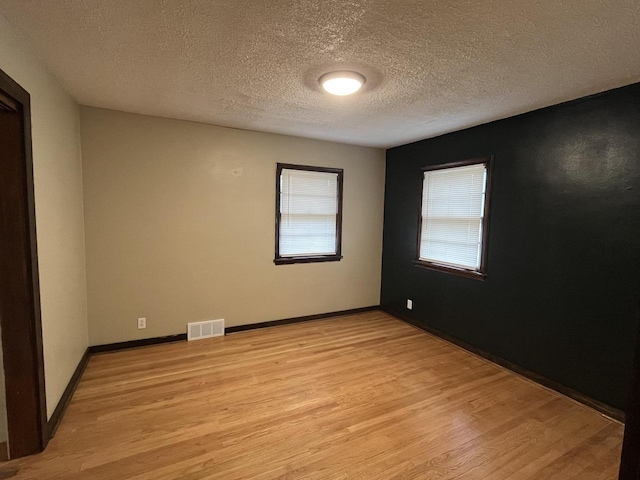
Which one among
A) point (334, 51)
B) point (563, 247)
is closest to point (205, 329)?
point (334, 51)

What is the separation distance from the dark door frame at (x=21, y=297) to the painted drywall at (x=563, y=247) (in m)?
3.72

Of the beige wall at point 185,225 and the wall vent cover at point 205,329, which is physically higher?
the beige wall at point 185,225

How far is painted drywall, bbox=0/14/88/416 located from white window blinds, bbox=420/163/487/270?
375cm

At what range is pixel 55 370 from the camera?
85.8 inches

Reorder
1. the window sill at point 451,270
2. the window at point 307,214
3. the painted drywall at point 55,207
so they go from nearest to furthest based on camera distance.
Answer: the painted drywall at point 55,207, the window sill at point 451,270, the window at point 307,214

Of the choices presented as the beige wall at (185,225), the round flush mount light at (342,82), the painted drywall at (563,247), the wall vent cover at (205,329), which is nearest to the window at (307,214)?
the beige wall at (185,225)

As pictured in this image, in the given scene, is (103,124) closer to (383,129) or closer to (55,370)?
(55,370)

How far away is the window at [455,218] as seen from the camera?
11.0 feet

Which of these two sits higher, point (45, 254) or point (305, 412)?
point (45, 254)

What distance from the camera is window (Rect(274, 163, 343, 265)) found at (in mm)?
3996

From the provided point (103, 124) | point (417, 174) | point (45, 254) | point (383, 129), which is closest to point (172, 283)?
point (45, 254)

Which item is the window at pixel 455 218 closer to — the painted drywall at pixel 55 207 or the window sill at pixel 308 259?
the window sill at pixel 308 259

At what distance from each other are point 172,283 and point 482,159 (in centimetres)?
363

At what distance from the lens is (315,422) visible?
2209 millimetres
